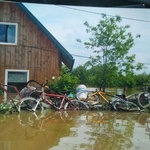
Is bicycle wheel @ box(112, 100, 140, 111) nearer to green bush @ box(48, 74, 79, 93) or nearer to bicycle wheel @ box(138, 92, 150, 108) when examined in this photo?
bicycle wheel @ box(138, 92, 150, 108)

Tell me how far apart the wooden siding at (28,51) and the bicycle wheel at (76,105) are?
2694 millimetres

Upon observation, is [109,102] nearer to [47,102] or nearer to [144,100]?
[144,100]

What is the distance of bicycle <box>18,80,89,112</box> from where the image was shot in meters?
11.5

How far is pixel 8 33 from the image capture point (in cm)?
1443

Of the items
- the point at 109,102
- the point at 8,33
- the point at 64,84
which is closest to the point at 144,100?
the point at 109,102

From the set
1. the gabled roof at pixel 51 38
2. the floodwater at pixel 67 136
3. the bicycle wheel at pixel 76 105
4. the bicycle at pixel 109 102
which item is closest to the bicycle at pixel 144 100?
the bicycle at pixel 109 102

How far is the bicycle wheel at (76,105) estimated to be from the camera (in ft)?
41.1

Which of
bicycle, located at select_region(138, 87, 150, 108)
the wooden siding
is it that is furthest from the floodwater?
the wooden siding

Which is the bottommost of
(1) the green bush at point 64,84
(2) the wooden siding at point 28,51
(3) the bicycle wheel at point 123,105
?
(3) the bicycle wheel at point 123,105

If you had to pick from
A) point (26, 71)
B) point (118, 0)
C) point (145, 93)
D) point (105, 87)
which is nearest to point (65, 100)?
point (26, 71)

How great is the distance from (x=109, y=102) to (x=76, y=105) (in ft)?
6.43

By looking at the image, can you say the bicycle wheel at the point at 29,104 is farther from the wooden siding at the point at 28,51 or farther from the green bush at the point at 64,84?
the wooden siding at the point at 28,51

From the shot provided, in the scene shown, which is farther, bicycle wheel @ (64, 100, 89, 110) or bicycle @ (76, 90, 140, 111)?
bicycle @ (76, 90, 140, 111)

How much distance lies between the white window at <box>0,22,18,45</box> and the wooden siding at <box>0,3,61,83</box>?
20cm
